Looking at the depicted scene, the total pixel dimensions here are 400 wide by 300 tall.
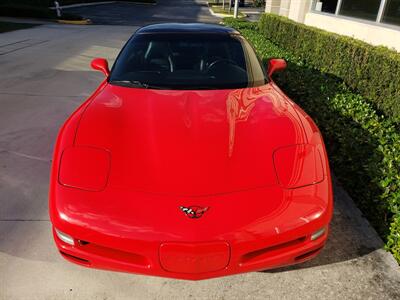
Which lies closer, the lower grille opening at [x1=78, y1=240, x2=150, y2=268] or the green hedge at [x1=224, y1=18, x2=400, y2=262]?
the lower grille opening at [x1=78, y1=240, x2=150, y2=268]

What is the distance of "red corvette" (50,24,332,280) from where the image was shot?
1706 mm

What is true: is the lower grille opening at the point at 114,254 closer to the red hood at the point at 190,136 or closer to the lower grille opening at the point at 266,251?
the red hood at the point at 190,136

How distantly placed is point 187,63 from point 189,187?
5.88 ft

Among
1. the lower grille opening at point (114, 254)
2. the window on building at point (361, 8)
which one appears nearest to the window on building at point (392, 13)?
the window on building at point (361, 8)

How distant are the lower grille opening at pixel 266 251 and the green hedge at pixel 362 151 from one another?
970 millimetres

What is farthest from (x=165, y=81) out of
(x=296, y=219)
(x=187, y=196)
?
(x=296, y=219)

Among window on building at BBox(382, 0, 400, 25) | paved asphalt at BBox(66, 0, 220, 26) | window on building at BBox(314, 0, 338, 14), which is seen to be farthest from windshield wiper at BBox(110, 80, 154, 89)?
paved asphalt at BBox(66, 0, 220, 26)

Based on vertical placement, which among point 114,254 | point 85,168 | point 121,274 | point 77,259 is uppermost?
point 85,168

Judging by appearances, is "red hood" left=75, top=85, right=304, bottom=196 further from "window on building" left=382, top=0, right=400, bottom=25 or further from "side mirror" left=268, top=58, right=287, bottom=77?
"window on building" left=382, top=0, right=400, bottom=25

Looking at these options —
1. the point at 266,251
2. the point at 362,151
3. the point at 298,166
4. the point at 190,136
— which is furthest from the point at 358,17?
the point at 266,251

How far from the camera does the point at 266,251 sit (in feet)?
5.99

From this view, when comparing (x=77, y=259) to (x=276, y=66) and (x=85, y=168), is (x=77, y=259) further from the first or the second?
(x=276, y=66)

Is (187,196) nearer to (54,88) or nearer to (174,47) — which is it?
(174,47)

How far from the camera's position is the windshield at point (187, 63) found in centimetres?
296
